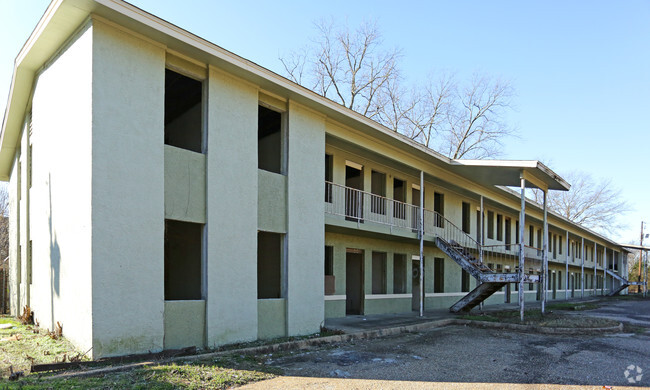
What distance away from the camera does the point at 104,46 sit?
852 cm

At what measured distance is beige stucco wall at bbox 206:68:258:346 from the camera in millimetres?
10000

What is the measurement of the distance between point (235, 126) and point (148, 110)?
211 centimetres

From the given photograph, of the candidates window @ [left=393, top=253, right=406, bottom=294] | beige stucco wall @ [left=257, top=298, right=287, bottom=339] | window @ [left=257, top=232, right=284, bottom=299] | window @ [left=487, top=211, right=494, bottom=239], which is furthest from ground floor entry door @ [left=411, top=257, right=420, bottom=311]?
beige stucco wall @ [left=257, top=298, right=287, bottom=339]

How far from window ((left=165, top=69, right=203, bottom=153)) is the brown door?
714 centimetres

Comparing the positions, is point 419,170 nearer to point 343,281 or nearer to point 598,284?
point 343,281

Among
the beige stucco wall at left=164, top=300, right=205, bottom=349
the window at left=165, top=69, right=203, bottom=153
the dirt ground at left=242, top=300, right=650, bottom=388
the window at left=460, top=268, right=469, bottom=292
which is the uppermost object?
the window at left=165, top=69, right=203, bottom=153

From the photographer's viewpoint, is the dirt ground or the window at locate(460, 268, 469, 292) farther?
the window at locate(460, 268, 469, 292)

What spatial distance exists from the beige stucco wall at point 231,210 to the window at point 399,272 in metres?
9.49

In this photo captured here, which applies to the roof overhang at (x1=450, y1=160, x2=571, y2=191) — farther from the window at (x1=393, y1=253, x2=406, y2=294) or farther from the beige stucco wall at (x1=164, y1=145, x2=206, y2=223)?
the beige stucco wall at (x1=164, y1=145, x2=206, y2=223)

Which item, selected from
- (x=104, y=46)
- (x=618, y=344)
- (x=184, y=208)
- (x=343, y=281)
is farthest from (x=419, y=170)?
(x=104, y=46)

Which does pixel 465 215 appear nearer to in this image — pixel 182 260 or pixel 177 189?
pixel 182 260

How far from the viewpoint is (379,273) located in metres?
19.3

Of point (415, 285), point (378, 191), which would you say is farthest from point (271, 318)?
point (415, 285)

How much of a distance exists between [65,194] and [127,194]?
5.90ft
